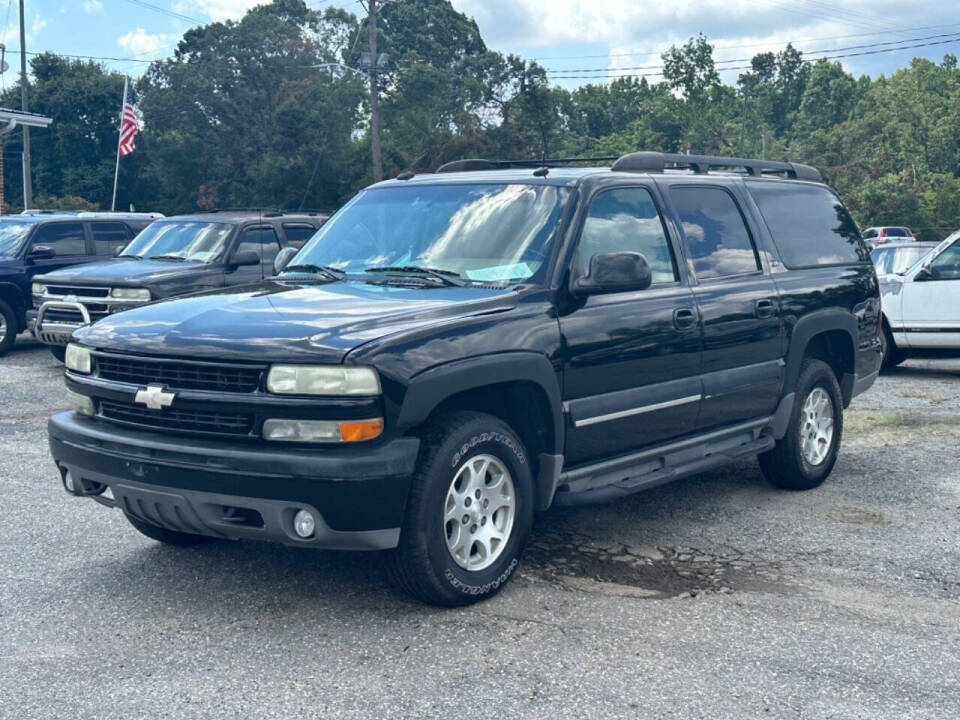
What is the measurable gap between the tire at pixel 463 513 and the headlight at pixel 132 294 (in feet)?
27.3

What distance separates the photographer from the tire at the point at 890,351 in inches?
538

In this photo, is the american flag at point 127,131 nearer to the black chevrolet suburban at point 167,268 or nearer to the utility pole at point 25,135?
the utility pole at point 25,135

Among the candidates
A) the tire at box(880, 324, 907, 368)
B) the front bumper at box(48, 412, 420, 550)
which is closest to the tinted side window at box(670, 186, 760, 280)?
the front bumper at box(48, 412, 420, 550)

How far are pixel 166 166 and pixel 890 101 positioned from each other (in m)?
57.8

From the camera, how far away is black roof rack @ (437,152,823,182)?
6.38 m

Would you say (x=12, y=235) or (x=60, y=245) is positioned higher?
(x=12, y=235)

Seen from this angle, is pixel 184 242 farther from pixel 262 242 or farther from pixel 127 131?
pixel 127 131

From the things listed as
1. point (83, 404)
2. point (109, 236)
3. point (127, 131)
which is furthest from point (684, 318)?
point (127, 131)

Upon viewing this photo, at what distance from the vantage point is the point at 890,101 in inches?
3516

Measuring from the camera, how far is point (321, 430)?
457 cm

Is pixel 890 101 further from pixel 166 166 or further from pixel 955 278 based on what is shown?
pixel 955 278

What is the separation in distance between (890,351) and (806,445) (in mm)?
6977

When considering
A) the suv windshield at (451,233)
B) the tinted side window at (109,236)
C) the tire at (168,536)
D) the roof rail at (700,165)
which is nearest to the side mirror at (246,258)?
the tinted side window at (109,236)

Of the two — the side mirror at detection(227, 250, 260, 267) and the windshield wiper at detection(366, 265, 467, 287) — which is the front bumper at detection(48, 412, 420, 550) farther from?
the side mirror at detection(227, 250, 260, 267)
